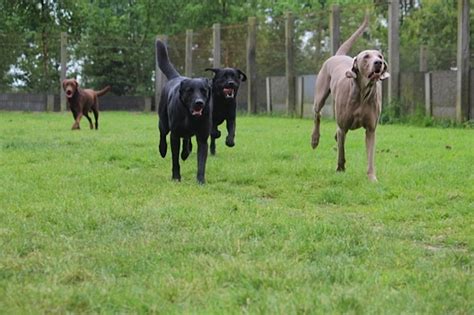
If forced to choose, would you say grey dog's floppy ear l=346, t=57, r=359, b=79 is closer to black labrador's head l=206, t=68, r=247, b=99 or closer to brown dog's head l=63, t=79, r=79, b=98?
black labrador's head l=206, t=68, r=247, b=99

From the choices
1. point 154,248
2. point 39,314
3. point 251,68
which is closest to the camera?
point 39,314

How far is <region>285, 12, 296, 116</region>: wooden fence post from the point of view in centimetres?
1997

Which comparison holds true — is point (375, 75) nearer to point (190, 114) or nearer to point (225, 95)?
point (190, 114)

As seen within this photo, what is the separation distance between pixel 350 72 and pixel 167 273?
3.91 metres

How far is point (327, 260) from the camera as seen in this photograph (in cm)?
354

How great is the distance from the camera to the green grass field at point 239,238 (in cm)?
290

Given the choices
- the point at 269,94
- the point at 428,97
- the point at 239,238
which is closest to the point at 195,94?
the point at 239,238

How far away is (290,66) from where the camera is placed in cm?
2016

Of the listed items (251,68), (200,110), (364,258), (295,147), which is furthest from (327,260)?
(251,68)

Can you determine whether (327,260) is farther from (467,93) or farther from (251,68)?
(251,68)

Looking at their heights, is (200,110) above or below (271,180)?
above

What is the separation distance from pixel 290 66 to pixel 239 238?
1652 centimetres

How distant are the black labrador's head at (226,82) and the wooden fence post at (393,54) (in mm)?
8589

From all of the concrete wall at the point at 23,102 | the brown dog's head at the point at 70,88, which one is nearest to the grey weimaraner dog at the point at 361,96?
the brown dog's head at the point at 70,88
